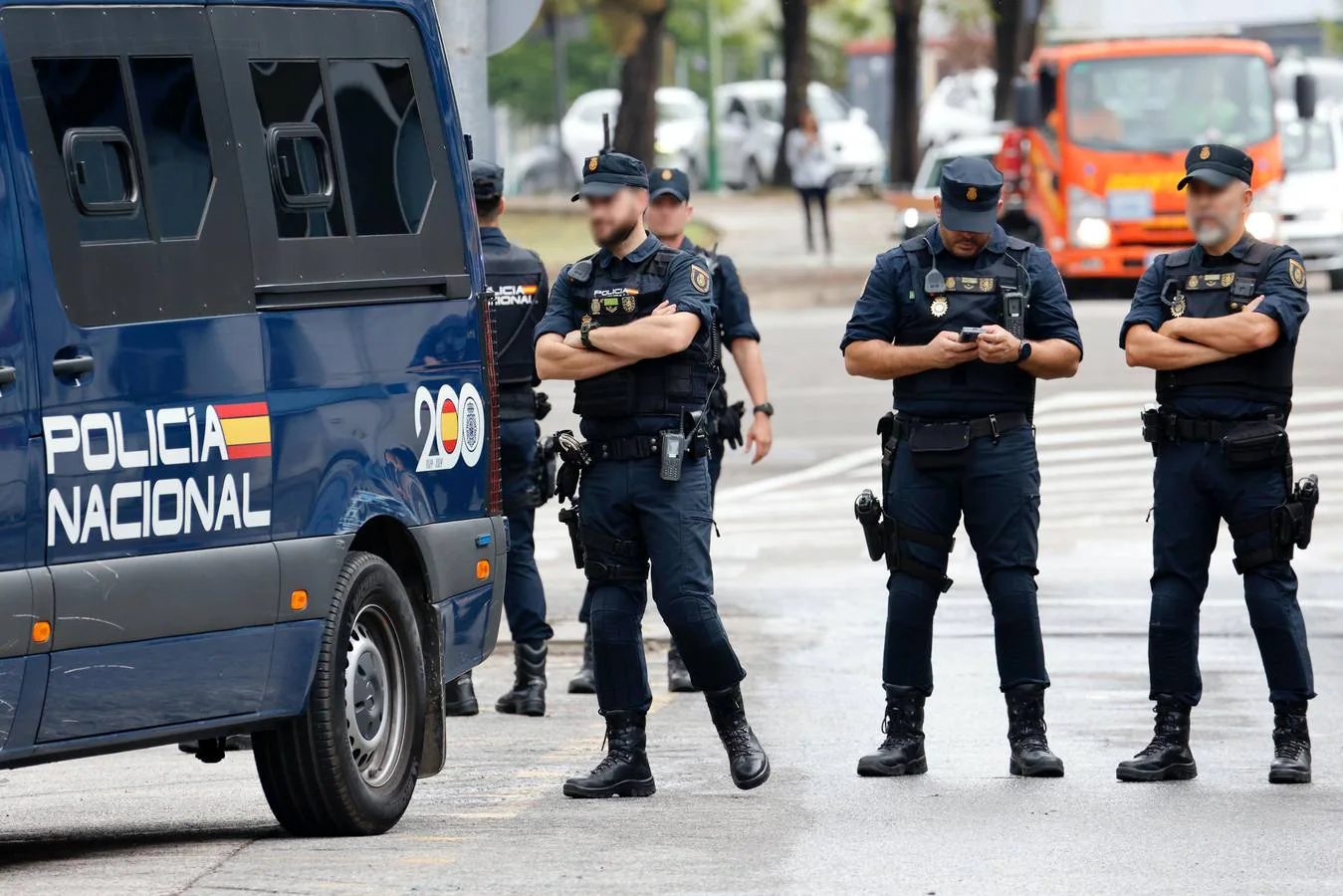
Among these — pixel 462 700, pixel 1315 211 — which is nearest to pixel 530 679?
pixel 462 700

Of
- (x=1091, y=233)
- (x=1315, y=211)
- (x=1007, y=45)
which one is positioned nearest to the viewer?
(x=1091, y=233)

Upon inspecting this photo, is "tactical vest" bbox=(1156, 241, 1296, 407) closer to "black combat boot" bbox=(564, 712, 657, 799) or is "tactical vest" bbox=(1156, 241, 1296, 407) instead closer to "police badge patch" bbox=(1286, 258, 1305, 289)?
"police badge patch" bbox=(1286, 258, 1305, 289)

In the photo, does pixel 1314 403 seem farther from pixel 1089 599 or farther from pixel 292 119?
pixel 292 119

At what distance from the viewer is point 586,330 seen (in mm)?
7801

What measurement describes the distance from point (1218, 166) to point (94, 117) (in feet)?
11.1

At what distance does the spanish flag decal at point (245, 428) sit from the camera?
21.7ft

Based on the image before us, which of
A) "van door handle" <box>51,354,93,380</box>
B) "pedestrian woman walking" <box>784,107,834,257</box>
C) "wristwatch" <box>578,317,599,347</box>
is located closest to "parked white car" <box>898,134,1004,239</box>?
"pedestrian woman walking" <box>784,107,834,257</box>

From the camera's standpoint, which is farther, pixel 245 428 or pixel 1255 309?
pixel 1255 309

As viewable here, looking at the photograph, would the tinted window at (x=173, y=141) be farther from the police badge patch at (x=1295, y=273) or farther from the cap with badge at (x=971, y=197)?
the police badge patch at (x=1295, y=273)

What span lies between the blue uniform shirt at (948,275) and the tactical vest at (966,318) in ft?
0.06

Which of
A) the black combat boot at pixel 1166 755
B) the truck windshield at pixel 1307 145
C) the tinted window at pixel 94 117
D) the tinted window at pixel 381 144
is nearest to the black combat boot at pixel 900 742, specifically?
the black combat boot at pixel 1166 755

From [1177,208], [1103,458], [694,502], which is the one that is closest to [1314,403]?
[1103,458]

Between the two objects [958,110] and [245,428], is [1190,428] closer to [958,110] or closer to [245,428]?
[245,428]

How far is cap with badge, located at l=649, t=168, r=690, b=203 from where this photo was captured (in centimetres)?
980
